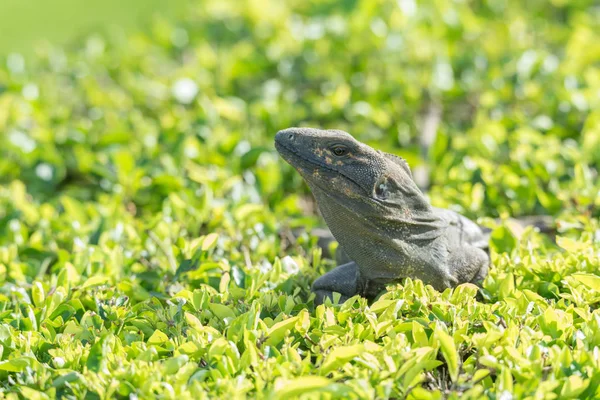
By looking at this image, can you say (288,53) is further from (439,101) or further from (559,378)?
(559,378)

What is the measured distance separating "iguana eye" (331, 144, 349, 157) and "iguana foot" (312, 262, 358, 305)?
591mm

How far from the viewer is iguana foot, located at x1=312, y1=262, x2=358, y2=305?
375 centimetres

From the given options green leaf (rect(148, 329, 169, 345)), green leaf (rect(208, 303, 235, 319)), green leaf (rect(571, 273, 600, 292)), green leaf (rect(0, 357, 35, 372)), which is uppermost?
green leaf (rect(571, 273, 600, 292))

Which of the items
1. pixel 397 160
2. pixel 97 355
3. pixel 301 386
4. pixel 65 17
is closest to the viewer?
pixel 301 386

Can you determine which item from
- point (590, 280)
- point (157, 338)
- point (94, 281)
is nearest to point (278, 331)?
point (157, 338)

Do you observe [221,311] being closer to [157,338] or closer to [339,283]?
[157,338]

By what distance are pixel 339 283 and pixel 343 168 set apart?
1.96ft

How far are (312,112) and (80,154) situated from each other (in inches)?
75.6

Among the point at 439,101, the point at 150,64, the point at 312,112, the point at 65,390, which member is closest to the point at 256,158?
the point at 312,112

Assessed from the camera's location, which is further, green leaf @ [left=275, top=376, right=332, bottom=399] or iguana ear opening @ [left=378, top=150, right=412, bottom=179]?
iguana ear opening @ [left=378, top=150, right=412, bottom=179]

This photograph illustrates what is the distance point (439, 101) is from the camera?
22.4 ft

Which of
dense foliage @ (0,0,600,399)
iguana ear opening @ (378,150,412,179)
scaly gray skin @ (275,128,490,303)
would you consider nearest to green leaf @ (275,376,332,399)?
dense foliage @ (0,0,600,399)

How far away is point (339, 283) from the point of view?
3756 millimetres

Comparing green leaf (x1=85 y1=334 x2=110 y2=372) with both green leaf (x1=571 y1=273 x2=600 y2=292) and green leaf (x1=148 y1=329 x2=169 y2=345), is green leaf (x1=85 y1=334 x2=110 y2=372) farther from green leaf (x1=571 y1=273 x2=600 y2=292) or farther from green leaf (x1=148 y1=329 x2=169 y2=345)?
green leaf (x1=571 y1=273 x2=600 y2=292)
